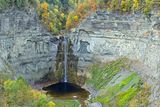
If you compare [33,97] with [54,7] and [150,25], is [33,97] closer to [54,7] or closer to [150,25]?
[150,25]

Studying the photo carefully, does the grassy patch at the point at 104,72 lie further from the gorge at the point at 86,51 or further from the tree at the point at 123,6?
the tree at the point at 123,6

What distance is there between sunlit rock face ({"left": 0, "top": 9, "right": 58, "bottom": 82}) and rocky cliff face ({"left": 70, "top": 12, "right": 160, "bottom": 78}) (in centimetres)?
599

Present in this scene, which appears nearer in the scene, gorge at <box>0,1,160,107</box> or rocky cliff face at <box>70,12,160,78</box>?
gorge at <box>0,1,160,107</box>

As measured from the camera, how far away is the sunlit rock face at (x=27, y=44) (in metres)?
78.8

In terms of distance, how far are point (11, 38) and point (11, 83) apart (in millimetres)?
24438

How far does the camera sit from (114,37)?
82.9 meters

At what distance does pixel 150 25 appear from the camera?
250 feet

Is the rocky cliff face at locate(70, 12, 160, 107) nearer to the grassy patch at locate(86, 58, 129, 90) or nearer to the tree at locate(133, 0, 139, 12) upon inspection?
the tree at locate(133, 0, 139, 12)

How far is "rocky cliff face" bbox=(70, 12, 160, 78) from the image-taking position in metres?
75.6

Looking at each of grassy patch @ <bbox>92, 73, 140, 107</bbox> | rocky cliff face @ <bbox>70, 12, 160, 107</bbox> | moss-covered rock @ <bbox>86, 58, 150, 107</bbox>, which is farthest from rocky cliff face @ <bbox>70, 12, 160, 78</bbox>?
grassy patch @ <bbox>92, 73, 140, 107</bbox>

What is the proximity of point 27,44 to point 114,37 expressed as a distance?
16.7 metres

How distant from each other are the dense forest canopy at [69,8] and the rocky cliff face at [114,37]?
175 cm

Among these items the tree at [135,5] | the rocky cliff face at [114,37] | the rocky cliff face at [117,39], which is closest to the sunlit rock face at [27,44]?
the rocky cliff face at [117,39]

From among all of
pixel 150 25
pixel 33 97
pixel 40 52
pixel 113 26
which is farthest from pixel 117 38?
pixel 33 97
